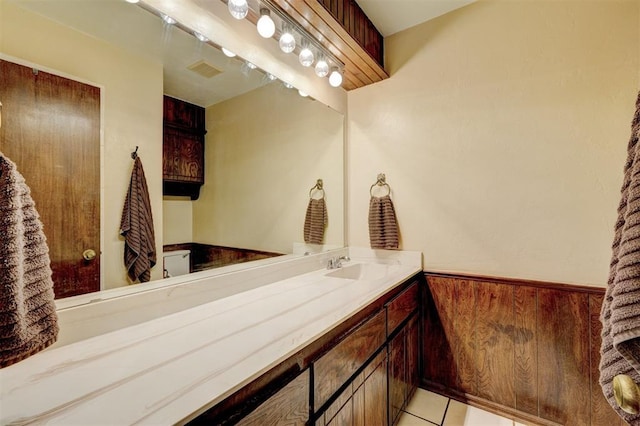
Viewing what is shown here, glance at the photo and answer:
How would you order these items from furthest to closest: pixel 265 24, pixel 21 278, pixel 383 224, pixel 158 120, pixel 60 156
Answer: pixel 383 224, pixel 265 24, pixel 158 120, pixel 60 156, pixel 21 278

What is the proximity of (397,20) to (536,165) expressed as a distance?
1.25m

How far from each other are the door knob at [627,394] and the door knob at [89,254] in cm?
139

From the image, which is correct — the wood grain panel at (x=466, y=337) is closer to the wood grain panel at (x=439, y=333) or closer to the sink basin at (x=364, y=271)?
the wood grain panel at (x=439, y=333)

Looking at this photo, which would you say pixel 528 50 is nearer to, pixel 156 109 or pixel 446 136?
pixel 446 136

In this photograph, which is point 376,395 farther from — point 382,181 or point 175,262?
point 382,181

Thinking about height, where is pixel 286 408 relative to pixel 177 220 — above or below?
below

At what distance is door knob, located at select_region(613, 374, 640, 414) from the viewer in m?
0.51

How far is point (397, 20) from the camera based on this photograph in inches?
69.5

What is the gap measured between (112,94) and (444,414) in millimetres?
2169

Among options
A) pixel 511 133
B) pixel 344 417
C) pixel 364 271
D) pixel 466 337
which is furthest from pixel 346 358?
pixel 511 133

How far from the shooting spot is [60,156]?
80cm

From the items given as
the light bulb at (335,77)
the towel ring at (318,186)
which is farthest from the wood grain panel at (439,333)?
the light bulb at (335,77)

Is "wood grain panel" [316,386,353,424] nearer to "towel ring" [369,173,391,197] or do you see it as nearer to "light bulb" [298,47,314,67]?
"towel ring" [369,173,391,197]

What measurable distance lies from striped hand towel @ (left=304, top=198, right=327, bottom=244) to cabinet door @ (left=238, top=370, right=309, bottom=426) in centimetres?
110
